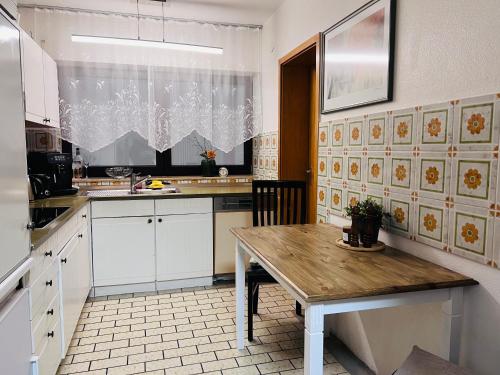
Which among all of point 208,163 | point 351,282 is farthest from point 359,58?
point 208,163

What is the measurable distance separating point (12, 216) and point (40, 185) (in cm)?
179

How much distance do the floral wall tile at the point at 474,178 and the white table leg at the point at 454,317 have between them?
1.16 feet

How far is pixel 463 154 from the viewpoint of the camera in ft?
4.92

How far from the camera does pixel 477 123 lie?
4.70ft

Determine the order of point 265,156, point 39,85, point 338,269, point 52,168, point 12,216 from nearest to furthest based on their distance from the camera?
point 12,216 → point 338,269 → point 39,85 → point 52,168 → point 265,156

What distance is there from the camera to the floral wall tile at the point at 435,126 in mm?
1574

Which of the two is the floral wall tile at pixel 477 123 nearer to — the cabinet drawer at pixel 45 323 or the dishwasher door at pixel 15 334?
the dishwasher door at pixel 15 334

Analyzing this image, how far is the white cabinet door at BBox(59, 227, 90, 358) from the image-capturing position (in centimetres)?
221

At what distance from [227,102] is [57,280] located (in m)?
2.37

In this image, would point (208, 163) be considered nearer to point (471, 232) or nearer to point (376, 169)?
point (376, 169)

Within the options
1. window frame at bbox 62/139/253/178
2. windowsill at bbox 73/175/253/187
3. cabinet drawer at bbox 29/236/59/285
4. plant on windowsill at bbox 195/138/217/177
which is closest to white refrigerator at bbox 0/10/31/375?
cabinet drawer at bbox 29/236/59/285

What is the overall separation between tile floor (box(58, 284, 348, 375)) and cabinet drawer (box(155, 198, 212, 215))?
2.35 feet

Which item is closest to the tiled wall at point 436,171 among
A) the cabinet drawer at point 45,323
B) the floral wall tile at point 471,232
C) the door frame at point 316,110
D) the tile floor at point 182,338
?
the floral wall tile at point 471,232

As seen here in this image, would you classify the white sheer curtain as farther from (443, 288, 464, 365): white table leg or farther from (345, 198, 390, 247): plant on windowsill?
(443, 288, 464, 365): white table leg
